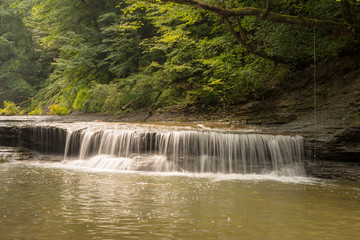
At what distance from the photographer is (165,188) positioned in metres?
6.46

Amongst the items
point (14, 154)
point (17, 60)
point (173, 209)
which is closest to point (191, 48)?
point (14, 154)

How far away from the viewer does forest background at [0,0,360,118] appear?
11.3m

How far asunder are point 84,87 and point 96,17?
4.85 metres

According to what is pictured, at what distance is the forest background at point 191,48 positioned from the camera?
11.3 m

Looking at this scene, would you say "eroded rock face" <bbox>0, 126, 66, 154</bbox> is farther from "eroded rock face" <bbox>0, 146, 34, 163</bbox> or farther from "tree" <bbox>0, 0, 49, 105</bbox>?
"tree" <bbox>0, 0, 49, 105</bbox>

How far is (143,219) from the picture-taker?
4.28 metres

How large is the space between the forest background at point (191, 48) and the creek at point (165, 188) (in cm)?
427

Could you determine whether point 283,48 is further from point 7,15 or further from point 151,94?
point 7,15

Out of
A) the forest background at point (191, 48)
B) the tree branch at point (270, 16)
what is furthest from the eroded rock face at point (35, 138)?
the tree branch at point (270, 16)

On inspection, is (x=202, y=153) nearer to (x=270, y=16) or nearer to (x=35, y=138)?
(x=270, y=16)

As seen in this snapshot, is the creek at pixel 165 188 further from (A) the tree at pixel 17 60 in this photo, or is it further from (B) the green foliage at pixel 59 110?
(A) the tree at pixel 17 60

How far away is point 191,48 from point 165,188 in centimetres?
1039

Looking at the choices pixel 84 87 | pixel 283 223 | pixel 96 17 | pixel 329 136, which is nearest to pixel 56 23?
pixel 96 17

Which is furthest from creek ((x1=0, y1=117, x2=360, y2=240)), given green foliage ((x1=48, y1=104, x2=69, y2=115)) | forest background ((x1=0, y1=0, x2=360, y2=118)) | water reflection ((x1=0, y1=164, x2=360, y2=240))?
green foliage ((x1=48, y1=104, x2=69, y2=115))
